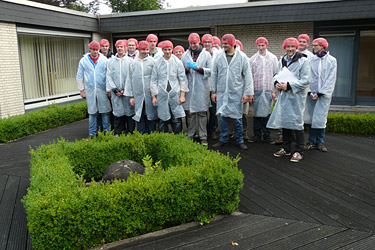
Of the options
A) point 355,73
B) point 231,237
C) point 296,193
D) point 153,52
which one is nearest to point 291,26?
point 355,73

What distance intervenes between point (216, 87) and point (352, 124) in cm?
386

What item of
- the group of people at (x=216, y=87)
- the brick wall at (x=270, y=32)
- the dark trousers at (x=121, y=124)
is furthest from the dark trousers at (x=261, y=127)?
the brick wall at (x=270, y=32)

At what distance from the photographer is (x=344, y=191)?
4.65m

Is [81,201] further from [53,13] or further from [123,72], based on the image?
[53,13]

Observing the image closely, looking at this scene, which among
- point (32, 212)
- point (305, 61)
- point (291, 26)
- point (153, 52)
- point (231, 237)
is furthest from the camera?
point (291, 26)

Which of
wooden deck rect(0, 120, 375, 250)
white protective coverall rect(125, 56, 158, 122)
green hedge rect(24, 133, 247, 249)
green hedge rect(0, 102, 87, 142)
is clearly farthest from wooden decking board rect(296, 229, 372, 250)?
green hedge rect(0, 102, 87, 142)

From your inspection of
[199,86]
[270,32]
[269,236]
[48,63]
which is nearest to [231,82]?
[199,86]

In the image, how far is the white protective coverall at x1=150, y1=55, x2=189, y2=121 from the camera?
6715mm

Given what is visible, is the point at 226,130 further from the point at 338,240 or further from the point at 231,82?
the point at 338,240

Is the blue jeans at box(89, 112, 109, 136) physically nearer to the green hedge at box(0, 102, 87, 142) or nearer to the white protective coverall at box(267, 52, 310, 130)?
the green hedge at box(0, 102, 87, 142)

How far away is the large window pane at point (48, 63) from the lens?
1148 centimetres

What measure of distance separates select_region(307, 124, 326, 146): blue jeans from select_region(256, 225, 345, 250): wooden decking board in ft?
11.0

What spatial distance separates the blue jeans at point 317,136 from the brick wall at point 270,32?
632 cm

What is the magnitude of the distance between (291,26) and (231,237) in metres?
10.3
